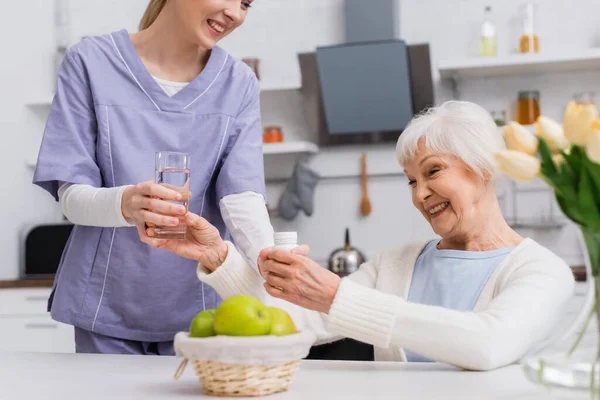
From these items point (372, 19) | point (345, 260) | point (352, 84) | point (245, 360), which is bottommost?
point (345, 260)

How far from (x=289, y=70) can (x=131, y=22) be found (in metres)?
0.95

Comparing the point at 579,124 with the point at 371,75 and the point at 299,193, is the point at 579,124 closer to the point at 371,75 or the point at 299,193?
the point at 371,75

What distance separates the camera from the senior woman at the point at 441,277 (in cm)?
138

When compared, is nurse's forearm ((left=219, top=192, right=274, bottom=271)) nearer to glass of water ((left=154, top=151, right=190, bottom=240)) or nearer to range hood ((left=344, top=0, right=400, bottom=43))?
glass of water ((left=154, top=151, right=190, bottom=240))

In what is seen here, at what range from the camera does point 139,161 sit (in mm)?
1789

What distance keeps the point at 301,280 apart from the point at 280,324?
25 cm

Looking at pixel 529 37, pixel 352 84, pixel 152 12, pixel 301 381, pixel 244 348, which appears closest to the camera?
pixel 244 348

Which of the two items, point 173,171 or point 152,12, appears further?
point 152,12

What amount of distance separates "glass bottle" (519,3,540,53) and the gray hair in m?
2.08

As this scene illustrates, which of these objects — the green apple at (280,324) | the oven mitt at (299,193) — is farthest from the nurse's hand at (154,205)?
the oven mitt at (299,193)

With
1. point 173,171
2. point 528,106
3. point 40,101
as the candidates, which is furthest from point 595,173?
point 40,101

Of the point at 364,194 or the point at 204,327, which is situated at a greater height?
the point at 204,327

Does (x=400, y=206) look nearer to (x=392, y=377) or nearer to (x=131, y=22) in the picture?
(x=131, y=22)

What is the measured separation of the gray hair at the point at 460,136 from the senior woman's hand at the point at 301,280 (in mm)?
493
